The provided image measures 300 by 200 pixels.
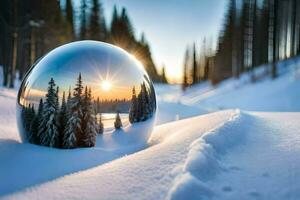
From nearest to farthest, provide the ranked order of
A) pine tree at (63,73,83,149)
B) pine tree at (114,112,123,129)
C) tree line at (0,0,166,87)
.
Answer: pine tree at (63,73,83,149) → pine tree at (114,112,123,129) → tree line at (0,0,166,87)

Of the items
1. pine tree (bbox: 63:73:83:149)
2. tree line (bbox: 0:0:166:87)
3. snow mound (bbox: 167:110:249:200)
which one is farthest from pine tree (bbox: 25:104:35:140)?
tree line (bbox: 0:0:166:87)

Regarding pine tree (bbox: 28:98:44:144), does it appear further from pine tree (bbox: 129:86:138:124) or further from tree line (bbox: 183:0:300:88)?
tree line (bbox: 183:0:300:88)

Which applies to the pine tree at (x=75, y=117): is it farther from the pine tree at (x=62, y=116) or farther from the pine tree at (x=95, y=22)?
the pine tree at (x=95, y=22)

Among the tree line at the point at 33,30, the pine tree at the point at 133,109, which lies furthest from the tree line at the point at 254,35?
the pine tree at the point at 133,109

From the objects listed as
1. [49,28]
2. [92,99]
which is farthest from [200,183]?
[49,28]

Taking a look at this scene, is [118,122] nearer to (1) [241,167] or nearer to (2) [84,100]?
(2) [84,100]

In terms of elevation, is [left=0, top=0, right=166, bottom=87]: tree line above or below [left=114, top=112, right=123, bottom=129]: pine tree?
above

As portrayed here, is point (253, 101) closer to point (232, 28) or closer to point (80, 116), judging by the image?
point (80, 116)

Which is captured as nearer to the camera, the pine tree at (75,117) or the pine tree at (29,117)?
the pine tree at (75,117)
